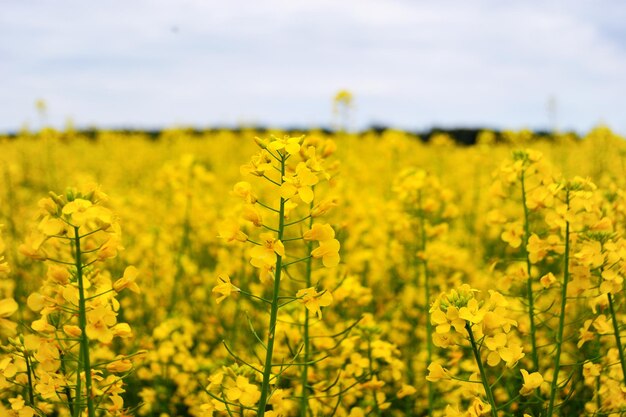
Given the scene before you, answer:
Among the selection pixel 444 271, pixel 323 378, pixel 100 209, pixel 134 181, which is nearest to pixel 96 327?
pixel 100 209

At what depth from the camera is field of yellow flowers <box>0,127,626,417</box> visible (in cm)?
192

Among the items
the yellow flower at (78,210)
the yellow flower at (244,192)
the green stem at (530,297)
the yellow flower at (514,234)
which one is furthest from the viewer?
the yellow flower at (514,234)

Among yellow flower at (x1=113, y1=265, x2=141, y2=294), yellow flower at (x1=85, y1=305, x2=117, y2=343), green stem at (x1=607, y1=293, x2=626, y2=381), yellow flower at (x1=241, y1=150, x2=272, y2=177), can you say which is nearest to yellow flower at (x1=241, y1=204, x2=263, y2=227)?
yellow flower at (x1=241, y1=150, x2=272, y2=177)

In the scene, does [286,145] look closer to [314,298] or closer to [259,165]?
[259,165]

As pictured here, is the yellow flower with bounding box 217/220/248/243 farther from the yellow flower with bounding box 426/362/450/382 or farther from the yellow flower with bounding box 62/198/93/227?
the yellow flower with bounding box 426/362/450/382

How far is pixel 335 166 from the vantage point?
272cm

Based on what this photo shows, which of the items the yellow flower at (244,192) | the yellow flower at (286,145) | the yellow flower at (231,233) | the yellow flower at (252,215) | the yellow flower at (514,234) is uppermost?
the yellow flower at (286,145)

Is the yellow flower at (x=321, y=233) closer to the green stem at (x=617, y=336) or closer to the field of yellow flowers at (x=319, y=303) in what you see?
the field of yellow flowers at (x=319, y=303)

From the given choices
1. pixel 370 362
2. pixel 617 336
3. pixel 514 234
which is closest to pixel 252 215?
pixel 370 362

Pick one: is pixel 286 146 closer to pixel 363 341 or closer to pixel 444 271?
pixel 363 341

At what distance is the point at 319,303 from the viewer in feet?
6.31

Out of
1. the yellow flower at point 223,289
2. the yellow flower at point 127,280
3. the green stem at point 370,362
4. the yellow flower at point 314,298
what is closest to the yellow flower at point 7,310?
the yellow flower at point 127,280

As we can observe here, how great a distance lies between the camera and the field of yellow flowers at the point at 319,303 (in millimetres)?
1915

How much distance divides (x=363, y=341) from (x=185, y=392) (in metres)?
1.12
